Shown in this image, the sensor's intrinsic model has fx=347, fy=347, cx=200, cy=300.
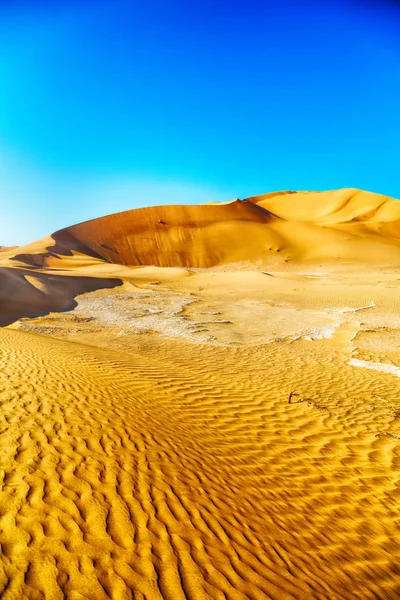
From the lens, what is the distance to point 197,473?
4480 millimetres

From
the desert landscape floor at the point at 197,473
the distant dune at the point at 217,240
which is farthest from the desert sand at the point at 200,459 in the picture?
the distant dune at the point at 217,240

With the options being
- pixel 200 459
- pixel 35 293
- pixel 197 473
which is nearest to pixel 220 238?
pixel 35 293

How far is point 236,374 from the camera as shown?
10.2 meters

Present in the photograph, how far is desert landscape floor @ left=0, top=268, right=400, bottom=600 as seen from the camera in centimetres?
274

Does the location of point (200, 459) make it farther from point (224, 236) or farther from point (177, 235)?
point (177, 235)

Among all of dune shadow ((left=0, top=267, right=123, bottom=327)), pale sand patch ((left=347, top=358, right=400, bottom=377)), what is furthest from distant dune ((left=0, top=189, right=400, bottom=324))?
pale sand patch ((left=347, top=358, right=400, bottom=377))

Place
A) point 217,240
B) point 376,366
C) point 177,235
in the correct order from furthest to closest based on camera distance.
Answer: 1. point 177,235
2. point 217,240
3. point 376,366

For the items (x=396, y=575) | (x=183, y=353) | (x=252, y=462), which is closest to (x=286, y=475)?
(x=252, y=462)

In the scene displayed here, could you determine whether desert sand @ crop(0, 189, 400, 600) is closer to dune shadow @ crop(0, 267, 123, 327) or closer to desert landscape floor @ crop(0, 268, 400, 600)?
desert landscape floor @ crop(0, 268, 400, 600)

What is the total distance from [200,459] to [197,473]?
0.47 meters

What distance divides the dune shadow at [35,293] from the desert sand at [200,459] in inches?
85.6

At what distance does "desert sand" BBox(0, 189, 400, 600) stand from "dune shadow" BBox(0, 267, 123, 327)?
217cm

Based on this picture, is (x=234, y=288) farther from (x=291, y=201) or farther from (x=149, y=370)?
(x=291, y=201)

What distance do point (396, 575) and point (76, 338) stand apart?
13.1m
